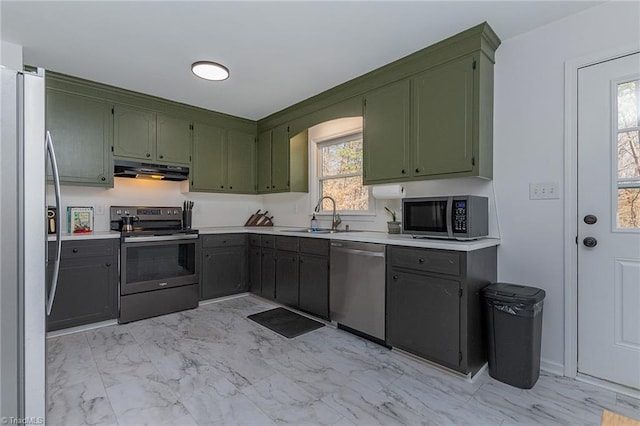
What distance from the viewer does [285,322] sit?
3.09 m

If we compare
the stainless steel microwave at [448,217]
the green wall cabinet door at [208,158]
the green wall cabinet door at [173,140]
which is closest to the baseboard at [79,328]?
the green wall cabinet door at [208,158]

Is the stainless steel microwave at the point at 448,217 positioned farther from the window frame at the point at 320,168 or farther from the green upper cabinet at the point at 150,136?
the green upper cabinet at the point at 150,136

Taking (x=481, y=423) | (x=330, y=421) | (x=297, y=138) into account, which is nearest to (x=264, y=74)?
(x=297, y=138)

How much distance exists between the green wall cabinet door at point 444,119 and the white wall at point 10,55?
3.26m

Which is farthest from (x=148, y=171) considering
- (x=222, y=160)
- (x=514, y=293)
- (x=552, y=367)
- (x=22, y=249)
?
(x=552, y=367)

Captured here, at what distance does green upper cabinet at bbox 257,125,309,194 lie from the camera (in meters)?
4.06

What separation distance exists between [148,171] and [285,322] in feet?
7.54

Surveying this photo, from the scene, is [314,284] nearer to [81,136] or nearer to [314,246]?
[314,246]

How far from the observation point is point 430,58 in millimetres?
2506

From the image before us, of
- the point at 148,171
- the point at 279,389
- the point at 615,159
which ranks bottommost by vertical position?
the point at 279,389

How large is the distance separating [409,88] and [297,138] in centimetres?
181

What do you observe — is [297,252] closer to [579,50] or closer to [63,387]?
[63,387]

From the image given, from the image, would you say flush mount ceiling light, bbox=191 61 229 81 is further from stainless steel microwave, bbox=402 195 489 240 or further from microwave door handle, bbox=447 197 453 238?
microwave door handle, bbox=447 197 453 238

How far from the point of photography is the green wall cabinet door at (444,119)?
2312 millimetres
